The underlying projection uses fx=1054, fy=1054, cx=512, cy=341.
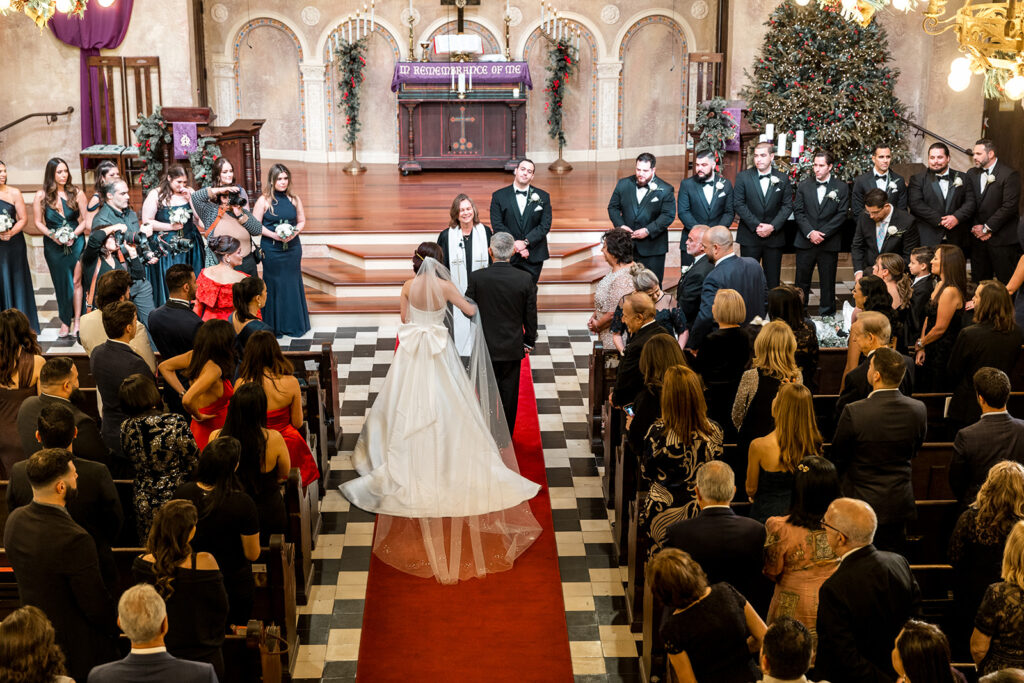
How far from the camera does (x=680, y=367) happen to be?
479 centimetres

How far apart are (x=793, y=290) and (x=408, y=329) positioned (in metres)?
2.27

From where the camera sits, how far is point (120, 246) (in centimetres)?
877

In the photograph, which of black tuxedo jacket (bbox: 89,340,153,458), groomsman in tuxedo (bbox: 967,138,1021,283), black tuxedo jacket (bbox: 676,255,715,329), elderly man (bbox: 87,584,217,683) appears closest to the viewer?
elderly man (bbox: 87,584,217,683)

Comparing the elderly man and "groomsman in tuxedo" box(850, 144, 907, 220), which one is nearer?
the elderly man

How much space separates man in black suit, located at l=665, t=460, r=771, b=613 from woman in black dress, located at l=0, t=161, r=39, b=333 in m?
6.82

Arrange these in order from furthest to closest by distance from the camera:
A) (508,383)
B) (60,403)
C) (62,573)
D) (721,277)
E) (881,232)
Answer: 1. (881,232)
2. (508,383)
3. (721,277)
4. (60,403)
5. (62,573)

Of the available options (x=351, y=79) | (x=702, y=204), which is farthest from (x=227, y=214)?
(x=351, y=79)

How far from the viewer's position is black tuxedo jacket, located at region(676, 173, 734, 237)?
30.7ft

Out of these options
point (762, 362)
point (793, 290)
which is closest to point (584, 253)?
point (793, 290)

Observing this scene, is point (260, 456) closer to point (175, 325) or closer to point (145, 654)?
point (175, 325)

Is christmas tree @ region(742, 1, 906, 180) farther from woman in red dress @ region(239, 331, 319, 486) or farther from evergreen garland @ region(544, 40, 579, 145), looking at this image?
woman in red dress @ region(239, 331, 319, 486)

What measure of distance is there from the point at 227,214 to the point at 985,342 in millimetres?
6018

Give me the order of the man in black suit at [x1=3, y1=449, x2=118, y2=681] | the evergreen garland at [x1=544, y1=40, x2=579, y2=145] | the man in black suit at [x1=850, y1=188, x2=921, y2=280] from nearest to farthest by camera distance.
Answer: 1. the man in black suit at [x1=3, y1=449, x2=118, y2=681]
2. the man in black suit at [x1=850, y1=188, x2=921, y2=280]
3. the evergreen garland at [x1=544, y1=40, x2=579, y2=145]

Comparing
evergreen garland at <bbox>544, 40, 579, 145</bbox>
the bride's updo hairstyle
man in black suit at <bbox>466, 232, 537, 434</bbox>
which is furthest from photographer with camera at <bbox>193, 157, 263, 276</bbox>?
evergreen garland at <bbox>544, 40, 579, 145</bbox>
